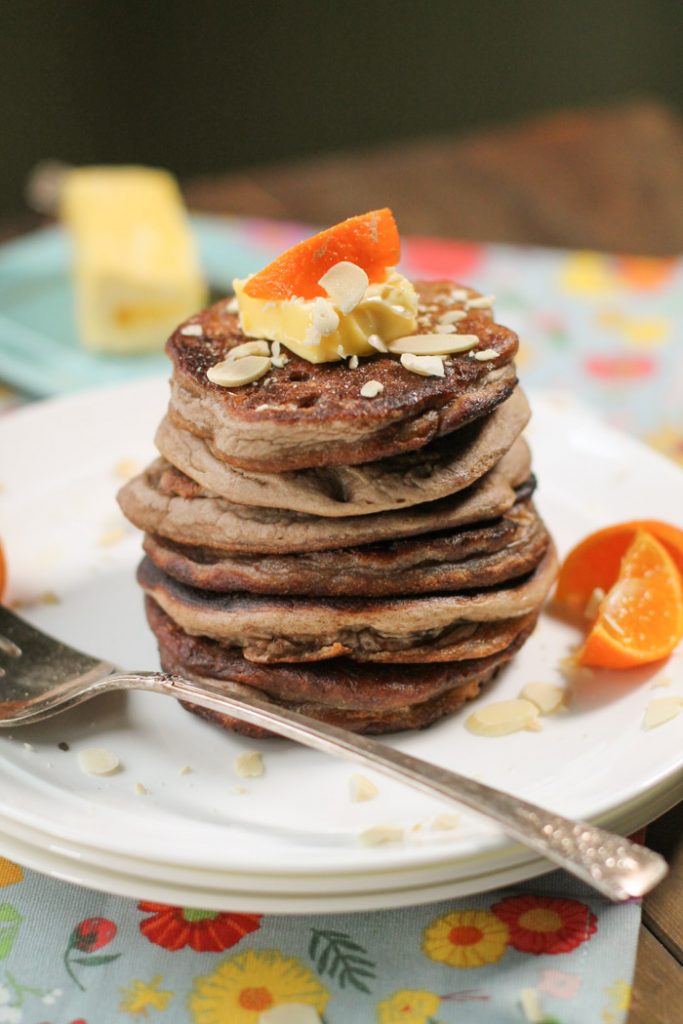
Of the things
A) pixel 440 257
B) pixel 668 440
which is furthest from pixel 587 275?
pixel 668 440

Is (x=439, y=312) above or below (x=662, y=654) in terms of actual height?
above

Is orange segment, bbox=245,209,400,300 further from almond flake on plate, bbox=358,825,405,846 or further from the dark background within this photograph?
the dark background

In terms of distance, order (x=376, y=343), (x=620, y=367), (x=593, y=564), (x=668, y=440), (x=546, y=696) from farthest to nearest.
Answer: (x=620, y=367)
(x=668, y=440)
(x=593, y=564)
(x=546, y=696)
(x=376, y=343)

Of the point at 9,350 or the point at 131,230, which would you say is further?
the point at 131,230

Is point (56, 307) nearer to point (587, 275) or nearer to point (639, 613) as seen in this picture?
point (587, 275)

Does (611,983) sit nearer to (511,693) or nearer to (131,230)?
(511,693)

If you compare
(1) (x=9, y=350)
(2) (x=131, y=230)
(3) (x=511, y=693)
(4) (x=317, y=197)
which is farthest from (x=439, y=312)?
(4) (x=317, y=197)

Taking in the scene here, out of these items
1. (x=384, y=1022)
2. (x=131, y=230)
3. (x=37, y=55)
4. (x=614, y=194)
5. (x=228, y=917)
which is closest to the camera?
(x=384, y=1022)

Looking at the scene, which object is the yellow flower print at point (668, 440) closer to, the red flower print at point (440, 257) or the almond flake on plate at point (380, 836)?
the red flower print at point (440, 257)
